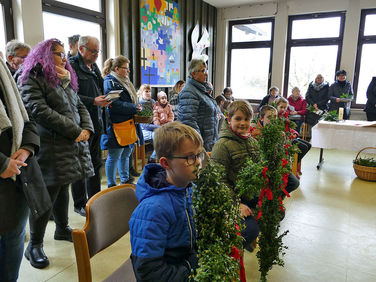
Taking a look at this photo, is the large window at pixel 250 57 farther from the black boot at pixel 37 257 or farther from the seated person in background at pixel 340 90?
the black boot at pixel 37 257

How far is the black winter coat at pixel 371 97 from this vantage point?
583cm

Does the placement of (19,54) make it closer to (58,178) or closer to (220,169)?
(58,178)

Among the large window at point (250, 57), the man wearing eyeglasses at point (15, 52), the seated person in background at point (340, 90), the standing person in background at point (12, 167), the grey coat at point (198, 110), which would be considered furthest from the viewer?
the large window at point (250, 57)

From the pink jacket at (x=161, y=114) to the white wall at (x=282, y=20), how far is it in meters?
3.60

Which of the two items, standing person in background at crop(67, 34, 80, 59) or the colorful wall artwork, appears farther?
the colorful wall artwork

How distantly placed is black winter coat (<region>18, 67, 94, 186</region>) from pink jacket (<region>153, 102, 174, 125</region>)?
8.22ft

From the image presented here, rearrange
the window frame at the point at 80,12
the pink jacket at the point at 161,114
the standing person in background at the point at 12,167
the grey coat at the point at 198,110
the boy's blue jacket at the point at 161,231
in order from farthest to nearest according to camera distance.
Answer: the pink jacket at the point at 161,114 < the window frame at the point at 80,12 < the grey coat at the point at 198,110 < the standing person in background at the point at 12,167 < the boy's blue jacket at the point at 161,231

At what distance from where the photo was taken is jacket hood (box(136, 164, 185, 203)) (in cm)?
99

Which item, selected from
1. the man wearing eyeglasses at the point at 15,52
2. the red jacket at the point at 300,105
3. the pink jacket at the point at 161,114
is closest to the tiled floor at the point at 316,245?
the man wearing eyeglasses at the point at 15,52

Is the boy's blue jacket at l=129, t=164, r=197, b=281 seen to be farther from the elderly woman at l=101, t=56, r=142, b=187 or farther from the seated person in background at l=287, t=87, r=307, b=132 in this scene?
the seated person in background at l=287, t=87, r=307, b=132

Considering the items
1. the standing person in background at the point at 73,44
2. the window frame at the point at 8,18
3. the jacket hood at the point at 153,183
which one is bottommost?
the jacket hood at the point at 153,183

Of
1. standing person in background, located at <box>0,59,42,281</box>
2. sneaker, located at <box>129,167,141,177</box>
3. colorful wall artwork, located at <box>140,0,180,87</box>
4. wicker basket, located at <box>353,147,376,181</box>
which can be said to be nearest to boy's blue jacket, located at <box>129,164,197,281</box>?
standing person in background, located at <box>0,59,42,281</box>

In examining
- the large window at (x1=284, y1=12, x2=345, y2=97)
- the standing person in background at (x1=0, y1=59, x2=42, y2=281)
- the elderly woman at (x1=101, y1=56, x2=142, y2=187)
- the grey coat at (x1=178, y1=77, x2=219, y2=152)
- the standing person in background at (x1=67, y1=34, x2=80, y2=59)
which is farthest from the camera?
the large window at (x1=284, y1=12, x2=345, y2=97)

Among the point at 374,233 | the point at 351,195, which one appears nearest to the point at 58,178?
the point at 374,233
